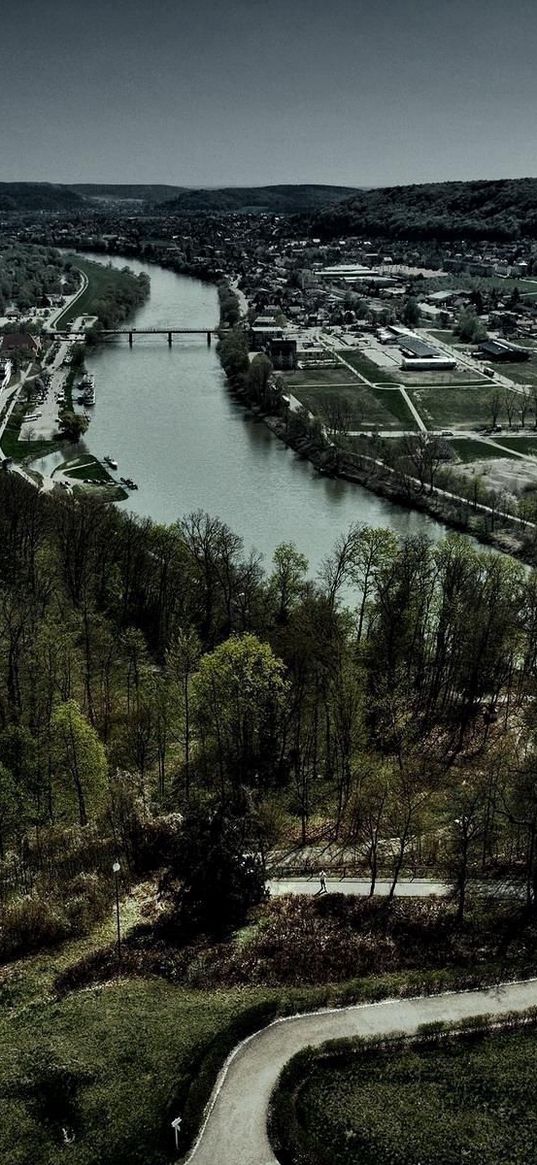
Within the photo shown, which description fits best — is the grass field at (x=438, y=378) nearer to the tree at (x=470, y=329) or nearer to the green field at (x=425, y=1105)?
the tree at (x=470, y=329)

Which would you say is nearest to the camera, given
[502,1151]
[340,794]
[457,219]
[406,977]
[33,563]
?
[502,1151]

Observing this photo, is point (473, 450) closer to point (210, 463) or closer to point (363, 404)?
point (363, 404)

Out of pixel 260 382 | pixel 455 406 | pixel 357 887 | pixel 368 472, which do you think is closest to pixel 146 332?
pixel 260 382

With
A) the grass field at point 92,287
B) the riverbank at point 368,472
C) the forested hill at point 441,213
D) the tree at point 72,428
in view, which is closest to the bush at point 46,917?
the riverbank at point 368,472

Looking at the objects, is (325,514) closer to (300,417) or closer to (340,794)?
(300,417)

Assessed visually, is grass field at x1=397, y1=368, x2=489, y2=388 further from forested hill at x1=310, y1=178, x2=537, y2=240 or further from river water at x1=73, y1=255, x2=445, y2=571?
forested hill at x1=310, y1=178, x2=537, y2=240

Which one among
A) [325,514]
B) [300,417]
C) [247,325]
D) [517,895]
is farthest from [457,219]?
[517,895]
